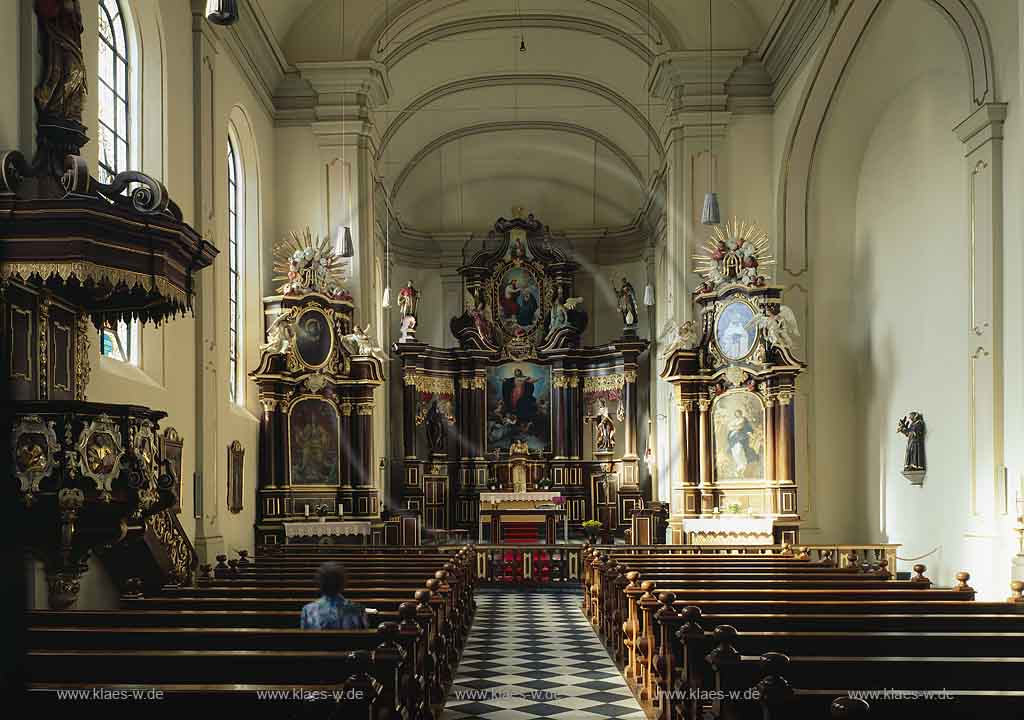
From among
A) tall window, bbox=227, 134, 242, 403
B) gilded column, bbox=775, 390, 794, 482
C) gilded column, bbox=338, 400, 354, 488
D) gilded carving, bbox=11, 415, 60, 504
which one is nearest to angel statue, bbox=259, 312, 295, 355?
tall window, bbox=227, 134, 242, 403

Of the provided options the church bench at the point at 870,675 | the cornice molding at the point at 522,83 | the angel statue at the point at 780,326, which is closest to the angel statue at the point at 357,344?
the angel statue at the point at 780,326

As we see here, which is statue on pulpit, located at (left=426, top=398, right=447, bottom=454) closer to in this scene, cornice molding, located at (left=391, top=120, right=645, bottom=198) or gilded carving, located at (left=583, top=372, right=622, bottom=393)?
gilded carving, located at (left=583, top=372, right=622, bottom=393)

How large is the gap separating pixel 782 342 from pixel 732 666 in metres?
11.4

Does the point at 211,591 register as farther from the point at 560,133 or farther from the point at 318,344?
the point at 560,133

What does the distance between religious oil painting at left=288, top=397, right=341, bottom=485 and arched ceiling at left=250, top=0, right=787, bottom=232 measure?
5741mm

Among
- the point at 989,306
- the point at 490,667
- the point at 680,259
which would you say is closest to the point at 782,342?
the point at 680,259

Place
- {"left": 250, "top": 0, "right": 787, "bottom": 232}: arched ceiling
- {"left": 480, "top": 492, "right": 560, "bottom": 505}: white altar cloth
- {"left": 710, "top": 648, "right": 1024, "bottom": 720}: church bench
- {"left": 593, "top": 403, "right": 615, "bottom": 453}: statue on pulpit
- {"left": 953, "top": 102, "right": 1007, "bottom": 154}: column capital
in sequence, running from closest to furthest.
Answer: {"left": 710, "top": 648, "right": 1024, "bottom": 720}: church bench < {"left": 953, "top": 102, "right": 1007, "bottom": 154}: column capital < {"left": 250, "top": 0, "right": 787, "bottom": 232}: arched ceiling < {"left": 480, "top": 492, "right": 560, "bottom": 505}: white altar cloth < {"left": 593, "top": 403, "right": 615, "bottom": 453}: statue on pulpit

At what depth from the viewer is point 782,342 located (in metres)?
15.2

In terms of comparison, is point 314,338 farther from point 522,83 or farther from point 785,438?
point 522,83

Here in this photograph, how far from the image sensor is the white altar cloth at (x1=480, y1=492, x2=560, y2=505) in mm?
21438

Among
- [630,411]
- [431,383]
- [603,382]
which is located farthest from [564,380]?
[431,383]

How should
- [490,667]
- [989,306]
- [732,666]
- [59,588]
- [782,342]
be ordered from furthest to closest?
[782,342]
[989,306]
[490,667]
[59,588]
[732,666]

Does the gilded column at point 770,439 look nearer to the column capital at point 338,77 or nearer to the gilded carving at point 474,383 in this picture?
the column capital at point 338,77

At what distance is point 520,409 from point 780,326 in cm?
981
